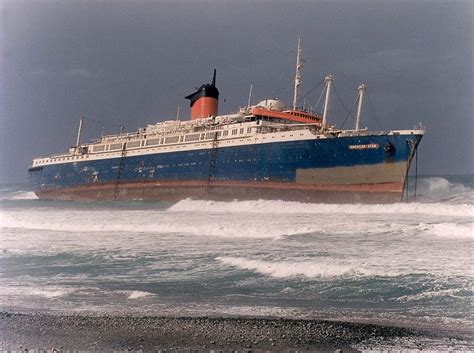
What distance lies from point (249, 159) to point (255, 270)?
20.4m

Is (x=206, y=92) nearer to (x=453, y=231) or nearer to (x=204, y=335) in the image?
(x=453, y=231)

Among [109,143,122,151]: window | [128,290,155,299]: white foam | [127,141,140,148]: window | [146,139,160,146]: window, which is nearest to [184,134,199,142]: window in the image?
[146,139,160,146]: window

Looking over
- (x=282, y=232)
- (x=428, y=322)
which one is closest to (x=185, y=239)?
(x=282, y=232)

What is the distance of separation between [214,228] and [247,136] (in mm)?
13820

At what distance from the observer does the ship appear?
27969 millimetres

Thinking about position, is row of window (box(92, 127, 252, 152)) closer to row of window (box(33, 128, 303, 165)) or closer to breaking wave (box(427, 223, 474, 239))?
row of window (box(33, 128, 303, 165))

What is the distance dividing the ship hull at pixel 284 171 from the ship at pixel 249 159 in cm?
7

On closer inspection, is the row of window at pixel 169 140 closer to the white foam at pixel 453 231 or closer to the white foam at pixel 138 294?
the white foam at pixel 453 231

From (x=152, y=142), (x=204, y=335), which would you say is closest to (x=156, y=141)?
(x=152, y=142)

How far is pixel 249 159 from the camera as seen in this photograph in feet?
104

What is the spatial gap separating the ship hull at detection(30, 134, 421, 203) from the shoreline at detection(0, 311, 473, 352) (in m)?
22.3

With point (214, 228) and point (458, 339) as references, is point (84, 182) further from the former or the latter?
point (458, 339)

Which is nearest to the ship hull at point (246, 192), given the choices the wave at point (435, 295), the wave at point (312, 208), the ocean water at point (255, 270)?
the wave at point (312, 208)

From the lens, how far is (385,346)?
5980 millimetres
